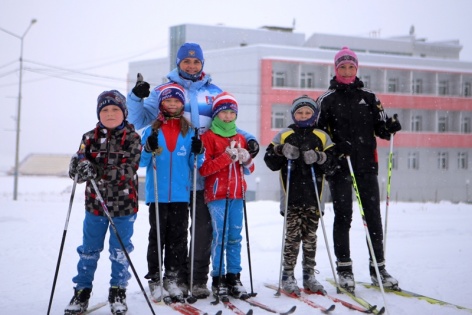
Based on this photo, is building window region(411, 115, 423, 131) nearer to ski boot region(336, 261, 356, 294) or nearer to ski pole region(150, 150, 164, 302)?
ski boot region(336, 261, 356, 294)

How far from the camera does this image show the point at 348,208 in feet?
15.9

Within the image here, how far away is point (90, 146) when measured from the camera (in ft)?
12.6

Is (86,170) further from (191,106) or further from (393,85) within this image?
(393,85)

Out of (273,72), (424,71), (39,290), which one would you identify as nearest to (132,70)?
(273,72)

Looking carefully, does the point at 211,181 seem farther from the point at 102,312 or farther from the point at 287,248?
the point at 102,312

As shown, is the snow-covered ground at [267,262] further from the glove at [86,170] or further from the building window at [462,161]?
the building window at [462,161]

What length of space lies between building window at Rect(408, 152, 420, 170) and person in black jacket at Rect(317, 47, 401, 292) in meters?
30.5

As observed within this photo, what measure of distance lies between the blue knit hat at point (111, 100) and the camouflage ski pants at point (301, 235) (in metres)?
1.97

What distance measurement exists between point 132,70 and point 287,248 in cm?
3380

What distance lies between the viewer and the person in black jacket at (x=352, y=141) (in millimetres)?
4855

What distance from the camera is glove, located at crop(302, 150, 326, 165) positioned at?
179 inches

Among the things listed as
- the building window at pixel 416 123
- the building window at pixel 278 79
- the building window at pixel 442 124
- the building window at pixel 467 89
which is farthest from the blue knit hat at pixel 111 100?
the building window at pixel 467 89

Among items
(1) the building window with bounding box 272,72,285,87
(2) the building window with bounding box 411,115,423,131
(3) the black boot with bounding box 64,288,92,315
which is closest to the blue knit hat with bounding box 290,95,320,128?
(3) the black boot with bounding box 64,288,92,315

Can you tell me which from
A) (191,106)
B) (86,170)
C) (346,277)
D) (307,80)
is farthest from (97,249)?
(307,80)
